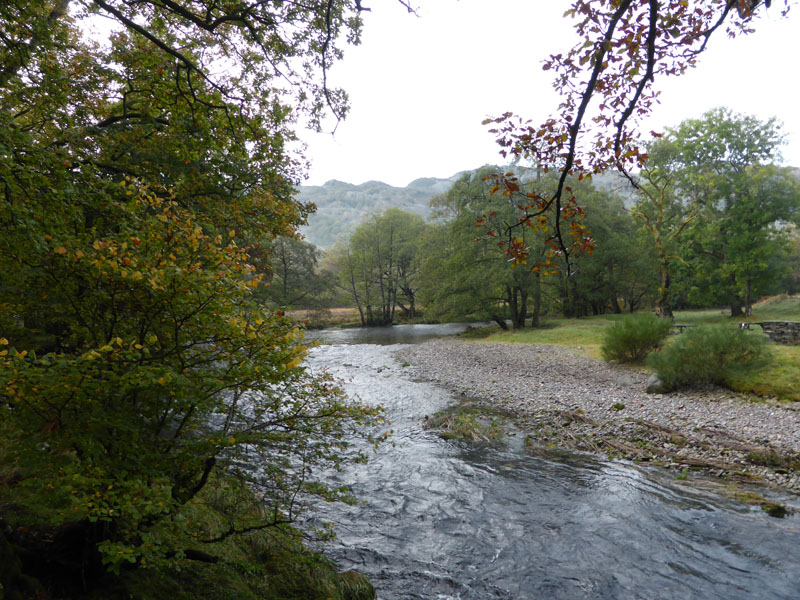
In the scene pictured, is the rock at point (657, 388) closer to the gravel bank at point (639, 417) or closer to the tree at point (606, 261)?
the gravel bank at point (639, 417)

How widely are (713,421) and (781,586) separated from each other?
4660mm

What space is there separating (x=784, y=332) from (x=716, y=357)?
6.04m

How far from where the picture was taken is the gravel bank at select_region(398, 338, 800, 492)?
662cm

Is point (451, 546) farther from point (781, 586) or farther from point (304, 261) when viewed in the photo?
point (304, 261)

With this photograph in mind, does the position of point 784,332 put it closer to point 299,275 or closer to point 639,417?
point 639,417

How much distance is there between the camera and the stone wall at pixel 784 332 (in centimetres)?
1323

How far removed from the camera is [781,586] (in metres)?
4.08

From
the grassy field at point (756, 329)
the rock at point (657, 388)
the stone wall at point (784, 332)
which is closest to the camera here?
the grassy field at point (756, 329)

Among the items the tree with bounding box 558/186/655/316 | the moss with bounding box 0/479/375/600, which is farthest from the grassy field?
the moss with bounding box 0/479/375/600

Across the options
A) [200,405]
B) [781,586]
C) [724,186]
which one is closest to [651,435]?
[781,586]

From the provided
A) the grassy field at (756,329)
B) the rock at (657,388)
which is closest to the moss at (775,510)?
the grassy field at (756,329)

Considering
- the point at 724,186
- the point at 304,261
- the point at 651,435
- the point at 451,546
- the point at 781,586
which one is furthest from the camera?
the point at 304,261

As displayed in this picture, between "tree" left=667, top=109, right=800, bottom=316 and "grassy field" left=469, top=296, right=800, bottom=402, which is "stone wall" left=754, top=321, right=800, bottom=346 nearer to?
"grassy field" left=469, top=296, right=800, bottom=402

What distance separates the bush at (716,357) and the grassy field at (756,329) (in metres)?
0.29
